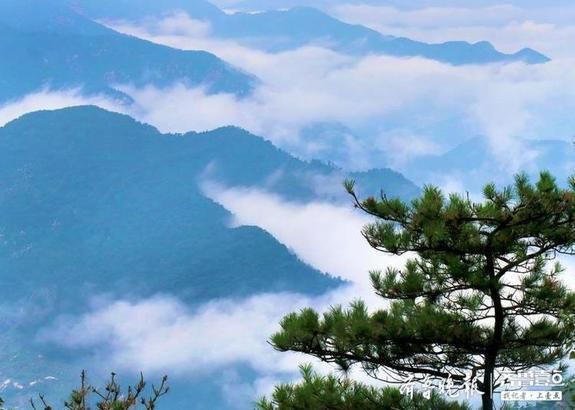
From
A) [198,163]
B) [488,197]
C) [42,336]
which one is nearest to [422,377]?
[488,197]

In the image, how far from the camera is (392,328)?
473cm

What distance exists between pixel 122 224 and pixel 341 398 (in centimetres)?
16365

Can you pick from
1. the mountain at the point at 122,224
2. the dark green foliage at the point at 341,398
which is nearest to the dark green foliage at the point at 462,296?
the dark green foliage at the point at 341,398

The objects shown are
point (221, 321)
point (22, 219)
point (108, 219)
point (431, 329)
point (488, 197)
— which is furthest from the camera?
point (108, 219)

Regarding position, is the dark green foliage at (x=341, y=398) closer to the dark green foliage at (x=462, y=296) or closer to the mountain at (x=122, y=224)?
the dark green foliage at (x=462, y=296)

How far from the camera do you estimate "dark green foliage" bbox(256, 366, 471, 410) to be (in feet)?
15.8

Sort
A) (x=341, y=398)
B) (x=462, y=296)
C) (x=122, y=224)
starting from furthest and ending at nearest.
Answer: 1. (x=122, y=224)
2. (x=341, y=398)
3. (x=462, y=296)

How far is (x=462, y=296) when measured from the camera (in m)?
4.72

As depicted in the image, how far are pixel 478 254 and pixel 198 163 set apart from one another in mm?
175448

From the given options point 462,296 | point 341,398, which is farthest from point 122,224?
point 462,296

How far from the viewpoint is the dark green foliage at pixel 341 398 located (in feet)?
15.8

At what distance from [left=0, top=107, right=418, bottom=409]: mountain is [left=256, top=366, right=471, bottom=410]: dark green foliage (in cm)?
10356

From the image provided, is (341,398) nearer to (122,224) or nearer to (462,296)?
(462,296)

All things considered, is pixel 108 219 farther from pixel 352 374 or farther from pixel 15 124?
pixel 352 374
